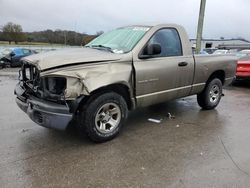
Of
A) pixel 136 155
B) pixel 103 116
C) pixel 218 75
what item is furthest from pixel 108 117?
pixel 218 75

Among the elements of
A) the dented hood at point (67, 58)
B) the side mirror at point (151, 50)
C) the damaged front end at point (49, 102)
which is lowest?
the damaged front end at point (49, 102)

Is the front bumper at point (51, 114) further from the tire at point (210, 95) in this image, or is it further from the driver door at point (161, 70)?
the tire at point (210, 95)

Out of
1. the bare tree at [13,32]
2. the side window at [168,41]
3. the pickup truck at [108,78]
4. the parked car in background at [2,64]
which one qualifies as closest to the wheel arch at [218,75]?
the pickup truck at [108,78]

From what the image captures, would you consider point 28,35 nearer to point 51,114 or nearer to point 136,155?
point 51,114

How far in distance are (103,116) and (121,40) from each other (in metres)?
1.60

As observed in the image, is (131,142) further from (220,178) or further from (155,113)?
(155,113)

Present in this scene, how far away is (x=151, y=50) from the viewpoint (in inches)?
201

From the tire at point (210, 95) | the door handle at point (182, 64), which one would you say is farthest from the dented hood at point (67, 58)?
the tire at point (210, 95)

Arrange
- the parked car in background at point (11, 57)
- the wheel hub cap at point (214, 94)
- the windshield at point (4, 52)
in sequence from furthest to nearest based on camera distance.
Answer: the windshield at point (4, 52)
the parked car in background at point (11, 57)
the wheel hub cap at point (214, 94)

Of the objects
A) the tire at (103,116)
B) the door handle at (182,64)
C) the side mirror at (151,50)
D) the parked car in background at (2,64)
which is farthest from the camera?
the parked car in background at (2,64)

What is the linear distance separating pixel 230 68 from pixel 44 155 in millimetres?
5260

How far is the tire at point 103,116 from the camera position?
4.41 m

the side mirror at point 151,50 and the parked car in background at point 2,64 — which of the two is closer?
the side mirror at point 151,50

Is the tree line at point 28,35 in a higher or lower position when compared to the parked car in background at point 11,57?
higher
